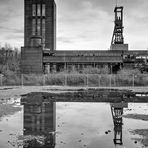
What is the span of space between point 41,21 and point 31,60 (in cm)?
5747

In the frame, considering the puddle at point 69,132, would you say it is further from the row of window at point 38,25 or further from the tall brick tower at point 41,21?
the row of window at point 38,25

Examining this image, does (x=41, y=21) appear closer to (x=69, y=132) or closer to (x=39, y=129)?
(x=39, y=129)

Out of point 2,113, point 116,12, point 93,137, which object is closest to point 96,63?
point 116,12

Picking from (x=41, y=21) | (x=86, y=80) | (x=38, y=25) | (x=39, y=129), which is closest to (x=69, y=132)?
(x=39, y=129)

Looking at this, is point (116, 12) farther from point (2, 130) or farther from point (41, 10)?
point (2, 130)

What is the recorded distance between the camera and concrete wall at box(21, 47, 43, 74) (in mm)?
Answer: 70375

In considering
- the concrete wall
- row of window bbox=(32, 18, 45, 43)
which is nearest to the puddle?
the concrete wall

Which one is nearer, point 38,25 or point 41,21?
point 38,25

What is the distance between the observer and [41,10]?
12406 cm

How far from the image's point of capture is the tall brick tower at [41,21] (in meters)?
123

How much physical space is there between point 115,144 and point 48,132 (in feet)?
9.61

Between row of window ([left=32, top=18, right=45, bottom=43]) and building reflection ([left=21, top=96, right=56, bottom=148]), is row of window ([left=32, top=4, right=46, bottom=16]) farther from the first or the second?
building reflection ([left=21, top=96, right=56, bottom=148])

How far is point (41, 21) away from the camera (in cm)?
12388

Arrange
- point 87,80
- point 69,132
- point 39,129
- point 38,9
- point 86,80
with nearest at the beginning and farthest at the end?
point 69,132
point 39,129
point 87,80
point 86,80
point 38,9
